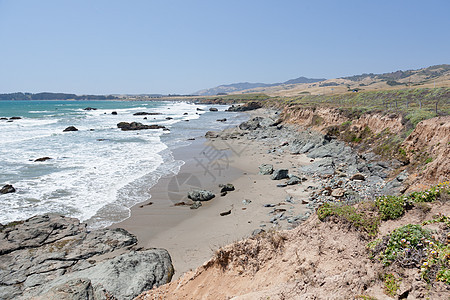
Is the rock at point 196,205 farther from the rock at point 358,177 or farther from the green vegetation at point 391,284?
the green vegetation at point 391,284

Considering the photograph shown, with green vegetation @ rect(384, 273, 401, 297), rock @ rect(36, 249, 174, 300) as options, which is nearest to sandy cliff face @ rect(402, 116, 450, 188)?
green vegetation @ rect(384, 273, 401, 297)

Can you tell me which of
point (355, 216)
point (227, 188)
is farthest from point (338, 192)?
point (355, 216)

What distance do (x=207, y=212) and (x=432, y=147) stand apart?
11.8 meters

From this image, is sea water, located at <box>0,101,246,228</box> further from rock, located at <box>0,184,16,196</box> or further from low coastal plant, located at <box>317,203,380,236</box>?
low coastal plant, located at <box>317,203,380,236</box>

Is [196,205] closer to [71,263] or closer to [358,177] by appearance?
[71,263]

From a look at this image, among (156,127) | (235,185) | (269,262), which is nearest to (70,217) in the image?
(235,185)

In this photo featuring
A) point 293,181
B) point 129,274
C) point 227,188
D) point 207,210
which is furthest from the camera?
point 293,181

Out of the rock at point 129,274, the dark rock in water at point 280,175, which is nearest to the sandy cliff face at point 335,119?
the dark rock in water at point 280,175

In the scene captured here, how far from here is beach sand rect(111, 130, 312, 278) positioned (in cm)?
984

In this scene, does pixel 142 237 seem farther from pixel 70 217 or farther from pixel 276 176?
pixel 276 176

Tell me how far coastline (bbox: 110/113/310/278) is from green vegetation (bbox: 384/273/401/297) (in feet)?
8.79

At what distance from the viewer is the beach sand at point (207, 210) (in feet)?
32.3

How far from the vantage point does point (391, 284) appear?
3.93m

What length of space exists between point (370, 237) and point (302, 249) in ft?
4.71
